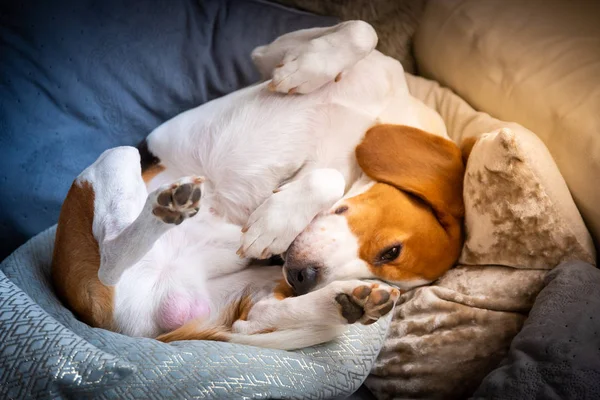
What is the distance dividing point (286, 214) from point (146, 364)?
525 mm

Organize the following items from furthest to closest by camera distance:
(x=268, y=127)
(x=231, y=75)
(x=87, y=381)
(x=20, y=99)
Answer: (x=231, y=75), (x=20, y=99), (x=268, y=127), (x=87, y=381)

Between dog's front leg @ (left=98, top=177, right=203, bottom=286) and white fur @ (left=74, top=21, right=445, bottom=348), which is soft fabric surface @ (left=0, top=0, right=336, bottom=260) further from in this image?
dog's front leg @ (left=98, top=177, right=203, bottom=286)

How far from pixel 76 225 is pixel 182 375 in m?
0.56

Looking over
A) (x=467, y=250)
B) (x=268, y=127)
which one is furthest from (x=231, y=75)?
(x=467, y=250)

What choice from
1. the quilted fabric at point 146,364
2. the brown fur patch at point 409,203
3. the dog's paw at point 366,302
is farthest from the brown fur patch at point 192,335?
the brown fur patch at point 409,203

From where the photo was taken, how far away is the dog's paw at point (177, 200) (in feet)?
4.15

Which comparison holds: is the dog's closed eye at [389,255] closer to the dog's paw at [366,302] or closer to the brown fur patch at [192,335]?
the dog's paw at [366,302]

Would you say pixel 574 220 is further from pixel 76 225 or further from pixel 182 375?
pixel 76 225

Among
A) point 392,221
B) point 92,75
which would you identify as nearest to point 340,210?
point 392,221

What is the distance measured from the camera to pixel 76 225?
1.51 meters

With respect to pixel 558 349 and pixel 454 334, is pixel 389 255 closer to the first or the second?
pixel 454 334

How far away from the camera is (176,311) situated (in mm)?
1531

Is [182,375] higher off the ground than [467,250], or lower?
higher

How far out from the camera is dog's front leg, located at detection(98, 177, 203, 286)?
1268 mm
